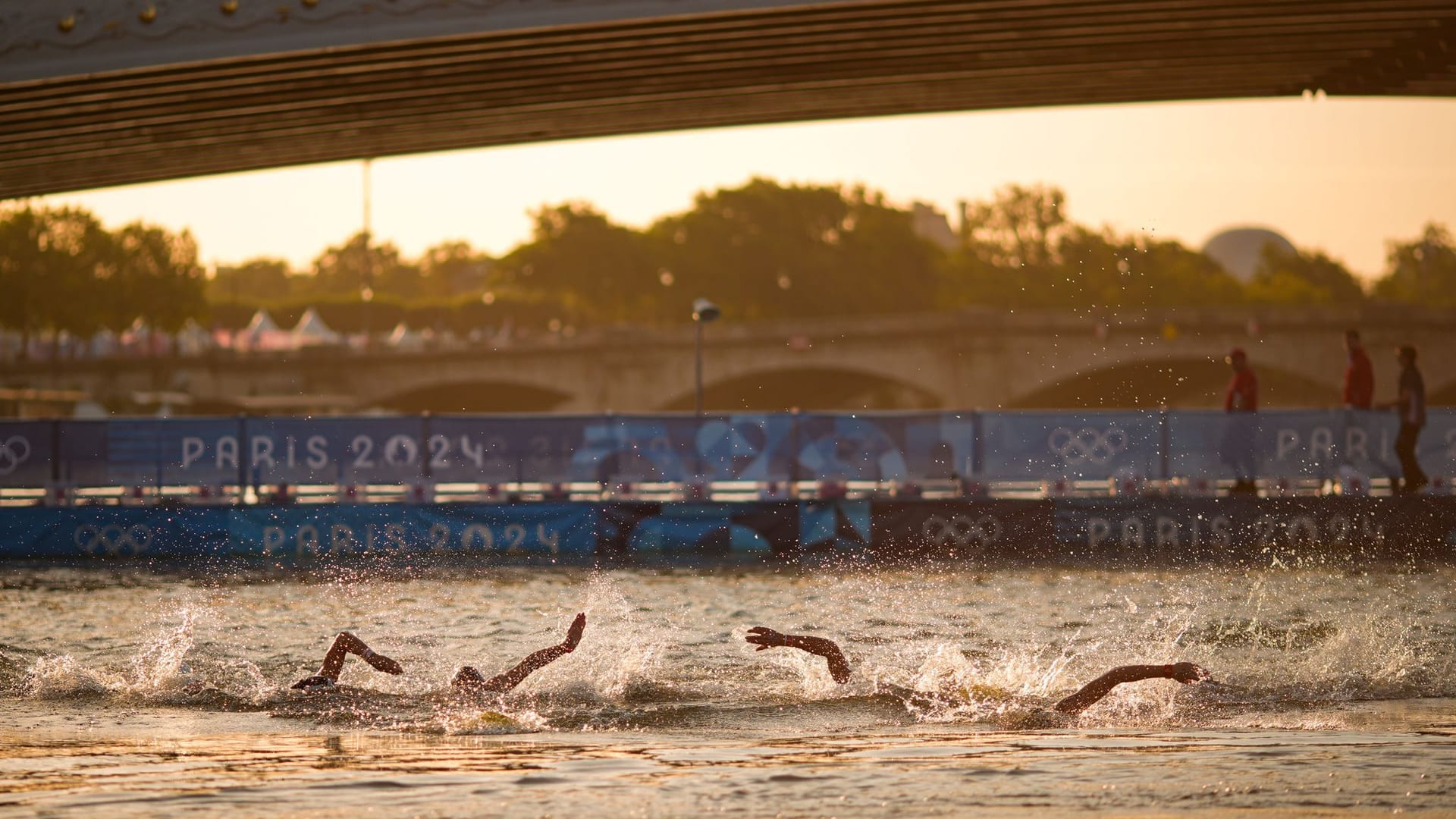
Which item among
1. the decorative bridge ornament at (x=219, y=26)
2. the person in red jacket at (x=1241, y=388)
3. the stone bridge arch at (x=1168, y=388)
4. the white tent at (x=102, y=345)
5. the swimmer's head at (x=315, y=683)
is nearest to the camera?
the swimmer's head at (x=315, y=683)

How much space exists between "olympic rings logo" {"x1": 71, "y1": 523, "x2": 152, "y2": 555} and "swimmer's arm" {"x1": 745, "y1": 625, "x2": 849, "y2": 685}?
47.9ft

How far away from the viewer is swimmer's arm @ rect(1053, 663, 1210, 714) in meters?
11.5

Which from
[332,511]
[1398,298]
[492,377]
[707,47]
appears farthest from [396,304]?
[332,511]

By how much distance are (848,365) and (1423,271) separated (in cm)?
8617

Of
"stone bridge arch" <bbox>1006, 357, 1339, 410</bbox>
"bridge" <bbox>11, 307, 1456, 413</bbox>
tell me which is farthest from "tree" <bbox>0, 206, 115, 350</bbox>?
"stone bridge arch" <bbox>1006, 357, 1339, 410</bbox>

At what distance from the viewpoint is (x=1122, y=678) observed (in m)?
11.7

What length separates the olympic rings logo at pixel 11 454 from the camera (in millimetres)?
26062

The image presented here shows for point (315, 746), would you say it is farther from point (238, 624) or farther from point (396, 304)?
point (396, 304)

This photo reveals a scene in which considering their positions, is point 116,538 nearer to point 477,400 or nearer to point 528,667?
point 528,667

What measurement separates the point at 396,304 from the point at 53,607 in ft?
447

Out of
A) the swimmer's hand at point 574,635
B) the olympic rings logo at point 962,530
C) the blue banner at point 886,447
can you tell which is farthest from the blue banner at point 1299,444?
the swimmer's hand at point 574,635

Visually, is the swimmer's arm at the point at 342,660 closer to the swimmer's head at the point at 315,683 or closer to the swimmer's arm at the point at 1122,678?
the swimmer's head at the point at 315,683

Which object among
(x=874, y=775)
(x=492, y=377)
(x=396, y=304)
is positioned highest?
(x=396, y=304)

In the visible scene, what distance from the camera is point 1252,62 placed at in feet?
135
